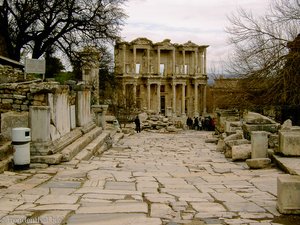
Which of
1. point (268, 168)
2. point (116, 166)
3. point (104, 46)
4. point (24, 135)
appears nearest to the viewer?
point (24, 135)

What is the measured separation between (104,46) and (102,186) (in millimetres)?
21723

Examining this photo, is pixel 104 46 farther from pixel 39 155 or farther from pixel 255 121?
pixel 39 155

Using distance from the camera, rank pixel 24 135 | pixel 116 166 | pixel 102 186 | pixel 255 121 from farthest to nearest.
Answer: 1. pixel 255 121
2. pixel 116 166
3. pixel 24 135
4. pixel 102 186

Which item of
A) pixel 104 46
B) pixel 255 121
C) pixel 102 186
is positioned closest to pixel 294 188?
pixel 102 186

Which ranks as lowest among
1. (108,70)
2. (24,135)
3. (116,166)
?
(116,166)

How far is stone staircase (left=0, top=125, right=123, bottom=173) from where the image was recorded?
30.1 feet

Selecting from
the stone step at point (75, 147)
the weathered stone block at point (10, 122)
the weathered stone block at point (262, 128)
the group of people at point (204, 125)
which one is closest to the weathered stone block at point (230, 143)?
the weathered stone block at point (262, 128)

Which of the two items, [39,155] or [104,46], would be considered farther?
[104,46]

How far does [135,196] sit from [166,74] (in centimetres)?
7388

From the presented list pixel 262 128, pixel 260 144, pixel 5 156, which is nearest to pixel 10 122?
pixel 5 156

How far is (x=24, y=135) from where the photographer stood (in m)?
8.82

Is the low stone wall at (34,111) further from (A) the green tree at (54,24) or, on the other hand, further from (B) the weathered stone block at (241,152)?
(A) the green tree at (54,24)

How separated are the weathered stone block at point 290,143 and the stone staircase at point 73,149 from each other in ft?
15.9

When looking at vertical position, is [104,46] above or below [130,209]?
above
